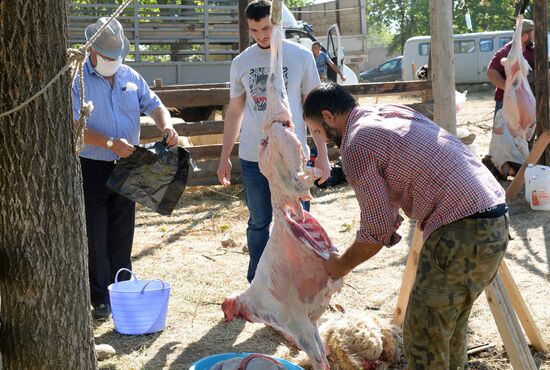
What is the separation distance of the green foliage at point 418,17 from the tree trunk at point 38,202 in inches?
1769

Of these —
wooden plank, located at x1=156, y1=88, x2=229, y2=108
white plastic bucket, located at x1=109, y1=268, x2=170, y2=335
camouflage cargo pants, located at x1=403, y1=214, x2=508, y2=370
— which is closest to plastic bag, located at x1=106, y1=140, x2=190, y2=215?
white plastic bucket, located at x1=109, y1=268, x2=170, y2=335

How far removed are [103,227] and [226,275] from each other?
1.50m

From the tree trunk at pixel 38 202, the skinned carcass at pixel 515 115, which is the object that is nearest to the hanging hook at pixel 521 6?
the skinned carcass at pixel 515 115

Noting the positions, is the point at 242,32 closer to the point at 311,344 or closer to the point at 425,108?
the point at 425,108

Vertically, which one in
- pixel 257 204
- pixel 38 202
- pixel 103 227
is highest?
pixel 38 202

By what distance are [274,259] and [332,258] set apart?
0.50 metres

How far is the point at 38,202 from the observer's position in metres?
3.02

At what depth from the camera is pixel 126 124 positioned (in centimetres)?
502

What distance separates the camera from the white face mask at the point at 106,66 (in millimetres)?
4832

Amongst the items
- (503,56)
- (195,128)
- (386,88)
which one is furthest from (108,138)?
(386,88)

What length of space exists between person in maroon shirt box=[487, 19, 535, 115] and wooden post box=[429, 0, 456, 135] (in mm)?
4070

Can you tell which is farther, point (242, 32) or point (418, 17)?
point (418, 17)

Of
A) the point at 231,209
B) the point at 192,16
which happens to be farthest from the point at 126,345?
the point at 192,16

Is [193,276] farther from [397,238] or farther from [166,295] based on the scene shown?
[397,238]
